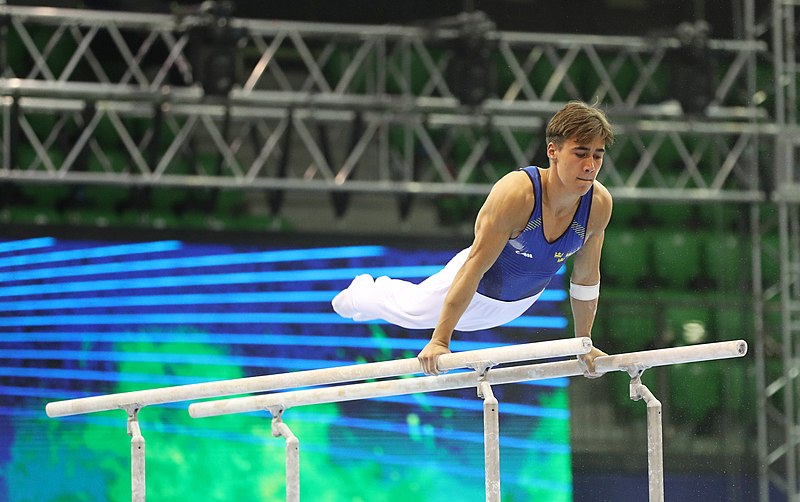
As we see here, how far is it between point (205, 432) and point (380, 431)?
116cm

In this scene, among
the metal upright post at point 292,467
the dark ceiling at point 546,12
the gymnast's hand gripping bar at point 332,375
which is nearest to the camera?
the gymnast's hand gripping bar at point 332,375

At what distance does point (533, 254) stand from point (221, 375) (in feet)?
11.3

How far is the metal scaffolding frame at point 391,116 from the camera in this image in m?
6.99

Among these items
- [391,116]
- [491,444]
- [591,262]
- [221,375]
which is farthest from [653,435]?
[391,116]

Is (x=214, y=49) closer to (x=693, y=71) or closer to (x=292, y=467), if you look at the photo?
(x=693, y=71)

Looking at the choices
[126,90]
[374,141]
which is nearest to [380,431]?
[374,141]

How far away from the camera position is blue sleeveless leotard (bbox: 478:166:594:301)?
13.6 ft

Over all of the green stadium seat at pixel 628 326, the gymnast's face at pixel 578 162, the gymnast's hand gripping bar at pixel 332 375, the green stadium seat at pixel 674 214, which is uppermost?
the green stadium seat at pixel 674 214

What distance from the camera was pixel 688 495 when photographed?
761 centimetres

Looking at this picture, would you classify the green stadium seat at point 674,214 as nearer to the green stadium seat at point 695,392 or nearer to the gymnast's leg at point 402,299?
Result: the green stadium seat at point 695,392

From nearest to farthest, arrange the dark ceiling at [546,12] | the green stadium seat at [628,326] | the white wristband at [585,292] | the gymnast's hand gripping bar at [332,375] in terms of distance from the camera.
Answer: the gymnast's hand gripping bar at [332,375], the white wristband at [585,292], the dark ceiling at [546,12], the green stadium seat at [628,326]

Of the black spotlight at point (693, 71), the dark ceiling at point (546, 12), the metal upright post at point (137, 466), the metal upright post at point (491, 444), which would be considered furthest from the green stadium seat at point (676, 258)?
the metal upright post at point (137, 466)

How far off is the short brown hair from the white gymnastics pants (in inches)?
26.0

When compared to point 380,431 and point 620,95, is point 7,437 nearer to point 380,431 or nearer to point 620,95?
point 380,431
